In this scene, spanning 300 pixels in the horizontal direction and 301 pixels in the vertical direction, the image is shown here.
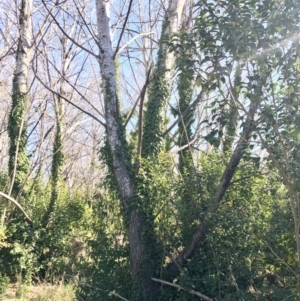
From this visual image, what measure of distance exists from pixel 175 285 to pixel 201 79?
2883 millimetres

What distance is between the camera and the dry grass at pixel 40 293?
25.9 ft

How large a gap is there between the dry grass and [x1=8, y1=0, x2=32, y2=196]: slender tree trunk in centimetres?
222

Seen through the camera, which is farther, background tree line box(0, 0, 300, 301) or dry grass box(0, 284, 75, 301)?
dry grass box(0, 284, 75, 301)

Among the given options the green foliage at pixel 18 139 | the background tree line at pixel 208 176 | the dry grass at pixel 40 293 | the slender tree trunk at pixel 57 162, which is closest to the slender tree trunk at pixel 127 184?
the background tree line at pixel 208 176

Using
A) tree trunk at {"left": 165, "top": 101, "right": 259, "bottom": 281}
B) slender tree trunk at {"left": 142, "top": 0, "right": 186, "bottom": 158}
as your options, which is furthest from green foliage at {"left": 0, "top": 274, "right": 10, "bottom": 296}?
slender tree trunk at {"left": 142, "top": 0, "right": 186, "bottom": 158}

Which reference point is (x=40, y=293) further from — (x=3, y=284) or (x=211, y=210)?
(x=211, y=210)

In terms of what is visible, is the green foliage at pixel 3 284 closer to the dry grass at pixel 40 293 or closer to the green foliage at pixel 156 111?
the dry grass at pixel 40 293

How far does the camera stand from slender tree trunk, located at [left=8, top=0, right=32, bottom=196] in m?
9.77

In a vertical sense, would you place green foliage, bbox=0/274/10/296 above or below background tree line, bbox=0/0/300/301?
below

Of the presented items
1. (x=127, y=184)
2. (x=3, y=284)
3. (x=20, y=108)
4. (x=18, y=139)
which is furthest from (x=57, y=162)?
(x=127, y=184)

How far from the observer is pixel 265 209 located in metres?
5.80

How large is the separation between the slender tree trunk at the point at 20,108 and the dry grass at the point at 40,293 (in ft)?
7.29

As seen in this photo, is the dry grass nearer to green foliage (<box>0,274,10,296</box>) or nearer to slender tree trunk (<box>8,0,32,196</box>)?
green foliage (<box>0,274,10,296</box>)

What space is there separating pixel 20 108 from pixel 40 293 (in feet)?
14.2
